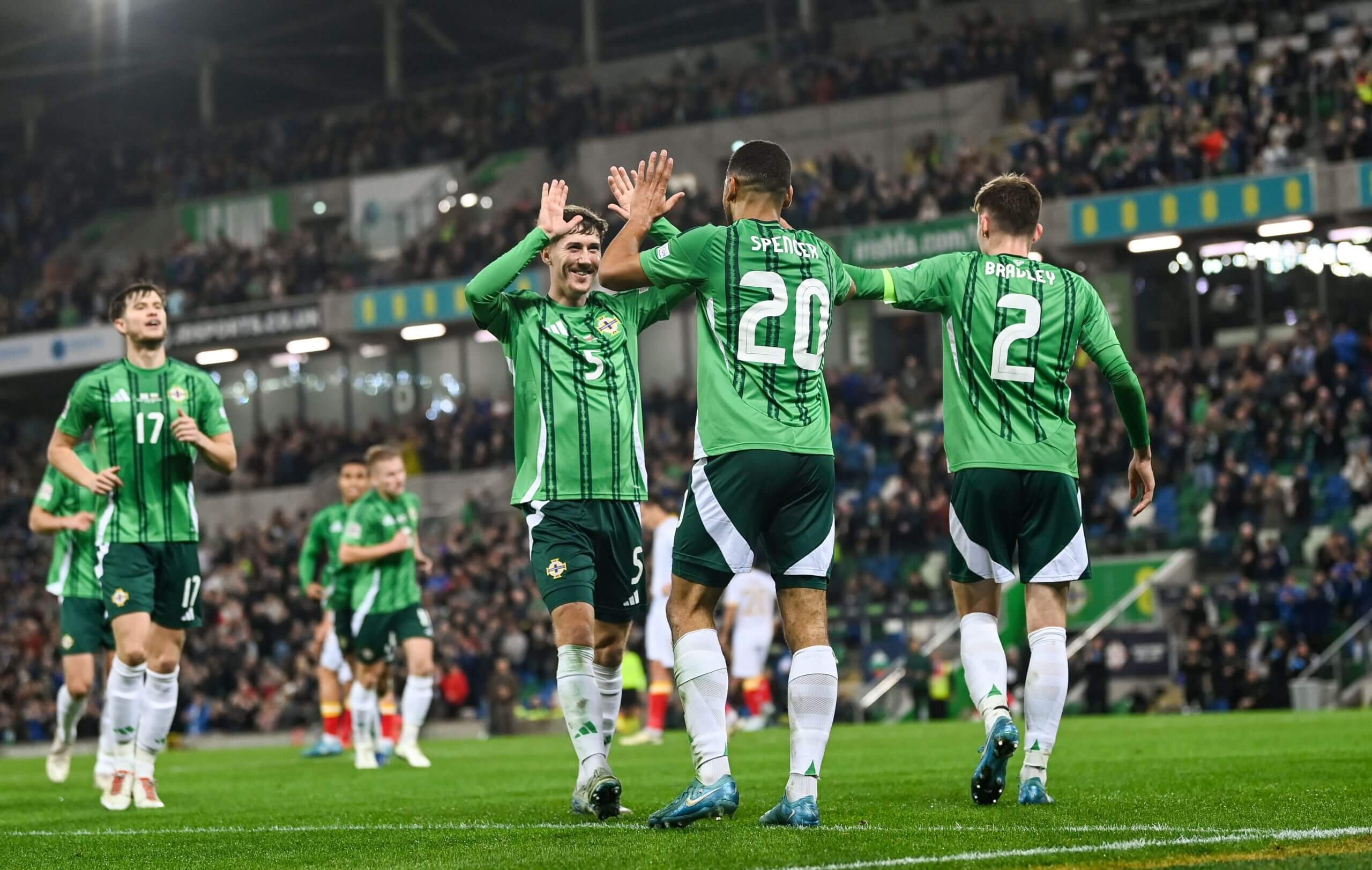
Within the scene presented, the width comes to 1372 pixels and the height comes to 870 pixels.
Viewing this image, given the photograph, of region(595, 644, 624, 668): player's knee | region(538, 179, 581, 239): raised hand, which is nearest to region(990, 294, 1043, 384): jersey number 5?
region(538, 179, 581, 239): raised hand

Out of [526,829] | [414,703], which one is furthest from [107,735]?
[414,703]

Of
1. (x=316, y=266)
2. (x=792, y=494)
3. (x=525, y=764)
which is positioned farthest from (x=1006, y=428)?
(x=316, y=266)

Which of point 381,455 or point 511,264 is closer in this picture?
point 511,264

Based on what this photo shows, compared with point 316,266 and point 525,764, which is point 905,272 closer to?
point 525,764

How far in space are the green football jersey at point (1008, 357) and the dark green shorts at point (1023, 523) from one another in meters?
0.06

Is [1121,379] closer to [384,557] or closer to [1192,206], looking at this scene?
[384,557]

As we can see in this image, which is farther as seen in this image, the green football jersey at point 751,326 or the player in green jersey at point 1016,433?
the player in green jersey at point 1016,433

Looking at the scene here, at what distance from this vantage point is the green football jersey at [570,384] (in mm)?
7652

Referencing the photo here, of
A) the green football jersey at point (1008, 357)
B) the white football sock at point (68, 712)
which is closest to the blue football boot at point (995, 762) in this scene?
the green football jersey at point (1008, 357)

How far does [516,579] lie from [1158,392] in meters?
11.9

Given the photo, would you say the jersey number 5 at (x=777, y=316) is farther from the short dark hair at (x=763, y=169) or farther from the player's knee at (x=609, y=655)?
the player's knee at (x=609, y=655)

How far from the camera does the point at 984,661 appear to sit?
7.62 metres

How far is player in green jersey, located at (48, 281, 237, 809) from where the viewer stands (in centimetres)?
946

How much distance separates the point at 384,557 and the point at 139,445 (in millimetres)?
4383
